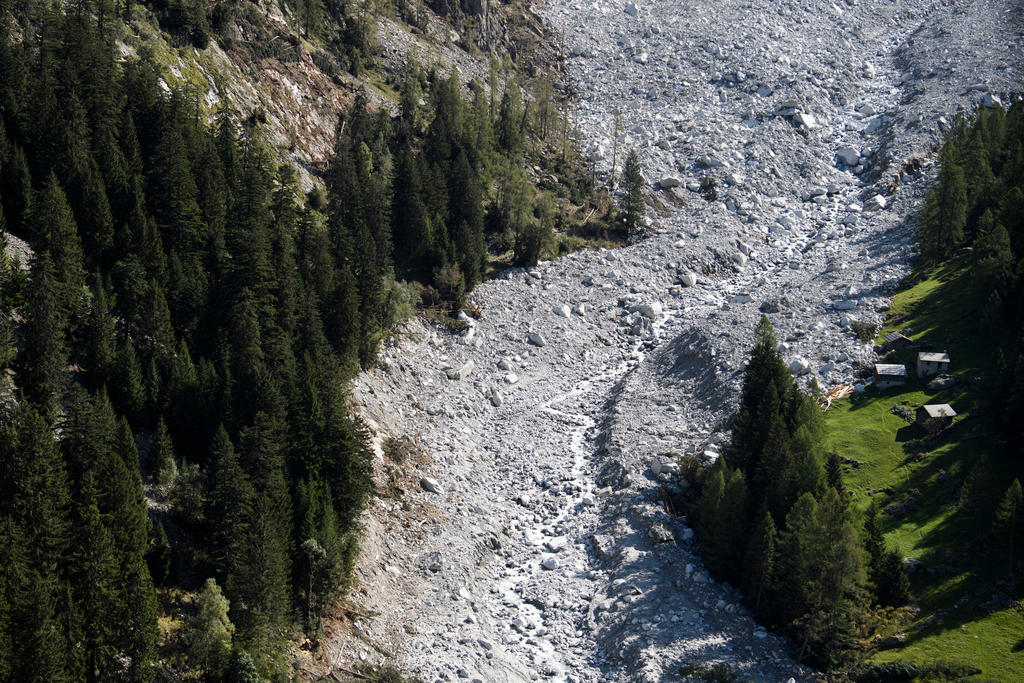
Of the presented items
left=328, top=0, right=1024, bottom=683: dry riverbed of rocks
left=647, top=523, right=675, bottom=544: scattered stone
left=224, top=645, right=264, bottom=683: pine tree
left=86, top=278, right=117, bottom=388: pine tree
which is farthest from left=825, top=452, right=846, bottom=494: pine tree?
left=86, top=278, right=117, bottom=388: pine tree

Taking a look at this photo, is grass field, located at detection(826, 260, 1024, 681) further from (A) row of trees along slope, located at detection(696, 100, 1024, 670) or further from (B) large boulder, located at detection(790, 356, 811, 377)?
(B) large boulder, located at detection(790, 356, 811, 377)

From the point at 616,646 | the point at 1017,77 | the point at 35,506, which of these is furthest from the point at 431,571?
the point at 1017,77

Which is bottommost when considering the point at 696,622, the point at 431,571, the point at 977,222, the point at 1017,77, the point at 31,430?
the point at 431,571

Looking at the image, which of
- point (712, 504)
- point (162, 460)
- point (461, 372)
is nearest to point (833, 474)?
point (712, 504)

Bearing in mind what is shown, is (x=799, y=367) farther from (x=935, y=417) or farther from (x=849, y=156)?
(x=849, y=156)

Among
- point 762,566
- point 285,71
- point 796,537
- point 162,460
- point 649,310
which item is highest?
point 285,71

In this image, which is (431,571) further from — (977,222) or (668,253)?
(977,222)
